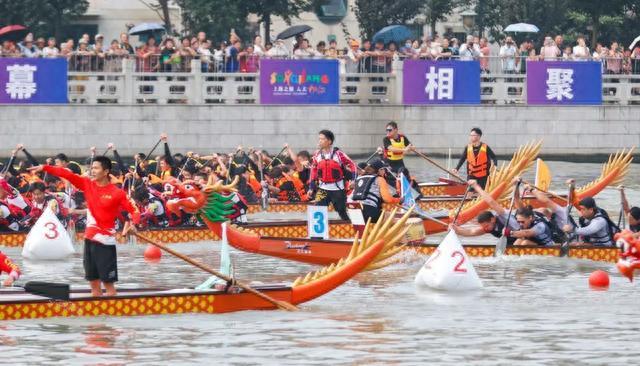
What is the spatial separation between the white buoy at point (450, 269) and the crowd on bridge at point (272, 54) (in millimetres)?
21239

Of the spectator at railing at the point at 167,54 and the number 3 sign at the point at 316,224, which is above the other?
the spectator at railing at the point at 167,54

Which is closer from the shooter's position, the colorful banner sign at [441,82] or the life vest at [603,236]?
the life vest at [603,236]

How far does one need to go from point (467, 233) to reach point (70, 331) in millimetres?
8143

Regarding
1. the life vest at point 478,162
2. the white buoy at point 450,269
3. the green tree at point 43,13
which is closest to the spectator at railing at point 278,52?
the green tree at point 43,13

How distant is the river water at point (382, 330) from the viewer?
17.7 m

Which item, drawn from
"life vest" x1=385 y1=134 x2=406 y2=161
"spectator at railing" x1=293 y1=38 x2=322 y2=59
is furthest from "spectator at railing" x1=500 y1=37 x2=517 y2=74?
"life vest" x1=385 y1=134 x2=406 y2=161

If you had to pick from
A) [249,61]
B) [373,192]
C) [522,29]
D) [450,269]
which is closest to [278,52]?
[249,61]

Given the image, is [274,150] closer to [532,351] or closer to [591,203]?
[591,203]

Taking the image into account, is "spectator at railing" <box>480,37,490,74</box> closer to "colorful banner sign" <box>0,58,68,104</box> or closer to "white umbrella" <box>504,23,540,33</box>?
"white umbrella" <box>504,23,540,33</box>

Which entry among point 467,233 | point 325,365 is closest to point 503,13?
point 467,233

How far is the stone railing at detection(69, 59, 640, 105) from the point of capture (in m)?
43.4

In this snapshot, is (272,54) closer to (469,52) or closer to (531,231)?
(469,52)

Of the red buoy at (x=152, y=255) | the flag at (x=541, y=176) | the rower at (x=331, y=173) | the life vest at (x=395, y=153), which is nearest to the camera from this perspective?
the red buoy at (x=152, y=255)

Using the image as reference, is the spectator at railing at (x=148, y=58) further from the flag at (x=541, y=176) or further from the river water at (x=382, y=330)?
the river water at (x=382, y=330)
